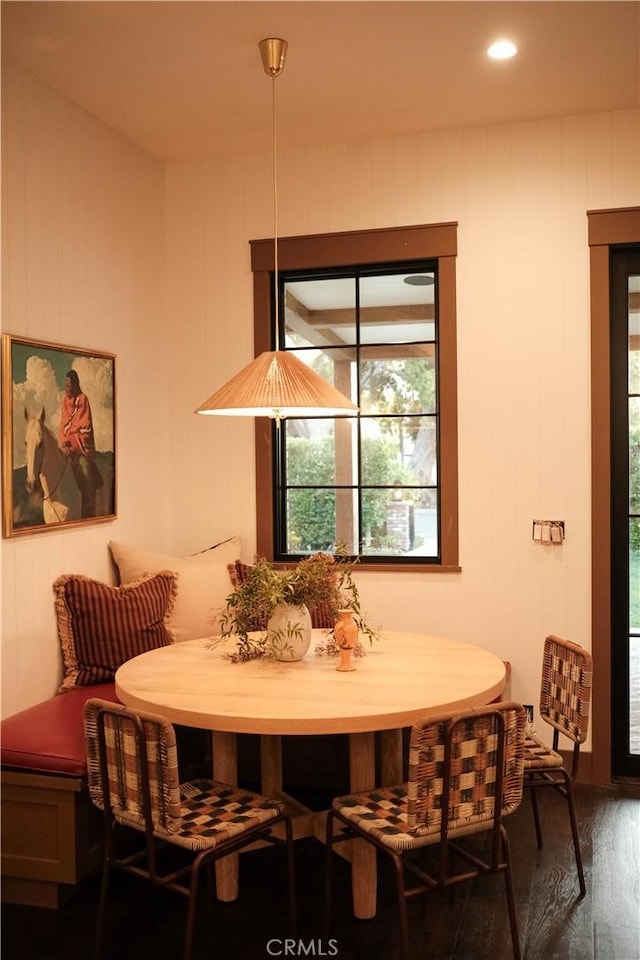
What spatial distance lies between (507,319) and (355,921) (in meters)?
2.64

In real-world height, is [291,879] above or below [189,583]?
below

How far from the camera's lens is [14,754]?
2.87 m

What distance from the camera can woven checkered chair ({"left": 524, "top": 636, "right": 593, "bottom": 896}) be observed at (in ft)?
9.23

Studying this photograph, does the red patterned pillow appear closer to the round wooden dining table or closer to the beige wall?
the beige wall

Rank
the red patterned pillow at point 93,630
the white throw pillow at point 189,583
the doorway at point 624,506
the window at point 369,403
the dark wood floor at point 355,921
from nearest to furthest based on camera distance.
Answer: the dark wood floor at point 355,921
the red patterned pillow at point 93,630
the white throw pillow at point 189,583
the doorway at point 624,506
the window at point 369,403

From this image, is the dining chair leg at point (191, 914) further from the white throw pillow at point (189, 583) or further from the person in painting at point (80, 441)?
the person in painting at point (80, 441)

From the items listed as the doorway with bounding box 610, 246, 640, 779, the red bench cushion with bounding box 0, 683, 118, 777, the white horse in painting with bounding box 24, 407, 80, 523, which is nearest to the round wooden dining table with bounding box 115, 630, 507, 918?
the red bench cushion with bounding box 0, 683, 118, 777

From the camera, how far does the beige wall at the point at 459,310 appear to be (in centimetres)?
386

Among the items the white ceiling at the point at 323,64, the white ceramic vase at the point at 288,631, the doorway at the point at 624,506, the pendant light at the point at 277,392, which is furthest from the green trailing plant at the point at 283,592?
the white ceiling at the point at 323,64

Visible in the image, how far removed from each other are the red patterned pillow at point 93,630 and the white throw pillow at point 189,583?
26 centimetres

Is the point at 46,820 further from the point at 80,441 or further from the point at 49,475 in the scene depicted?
the point at 80,441

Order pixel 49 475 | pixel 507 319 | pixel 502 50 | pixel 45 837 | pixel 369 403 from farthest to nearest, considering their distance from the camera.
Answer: pixel 369 403
pixel 507 319
pixel 49 475
pixel 502 50
pixel 45 837

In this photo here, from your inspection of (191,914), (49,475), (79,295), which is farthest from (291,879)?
(79,295)

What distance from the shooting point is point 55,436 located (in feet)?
11.5
